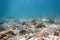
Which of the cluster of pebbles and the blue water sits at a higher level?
the blue water

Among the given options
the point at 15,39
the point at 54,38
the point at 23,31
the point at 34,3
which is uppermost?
the point at 34,3

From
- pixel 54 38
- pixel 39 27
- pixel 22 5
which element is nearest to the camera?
pixel 54 38

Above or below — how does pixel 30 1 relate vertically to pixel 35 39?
above

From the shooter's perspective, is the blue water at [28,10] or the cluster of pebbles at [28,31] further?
the blue water at [28,10]

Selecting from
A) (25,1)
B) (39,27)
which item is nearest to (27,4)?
(25,1)

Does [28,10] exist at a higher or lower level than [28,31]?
higher

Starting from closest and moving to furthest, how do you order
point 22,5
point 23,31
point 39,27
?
point 23,31 < point 39,27 < point 22,5

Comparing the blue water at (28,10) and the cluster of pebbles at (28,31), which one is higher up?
the blue water at (28,10)

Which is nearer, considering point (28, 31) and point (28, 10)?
point (28, 31)

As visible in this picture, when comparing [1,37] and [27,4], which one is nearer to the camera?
[1,37]

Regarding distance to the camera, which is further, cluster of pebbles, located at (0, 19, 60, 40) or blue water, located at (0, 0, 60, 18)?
blue water, located at (0, 0, 60, 18)

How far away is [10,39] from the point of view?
5066 mm

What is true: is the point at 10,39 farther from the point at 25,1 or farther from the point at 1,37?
the point at 25,1

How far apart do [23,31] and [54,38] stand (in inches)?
87.2
